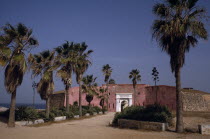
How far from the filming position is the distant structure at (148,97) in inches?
1447

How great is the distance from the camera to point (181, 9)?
39.8ft

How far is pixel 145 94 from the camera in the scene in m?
43.6

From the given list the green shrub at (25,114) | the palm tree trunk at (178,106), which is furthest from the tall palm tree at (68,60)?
the palm tree trunk at (178,106)

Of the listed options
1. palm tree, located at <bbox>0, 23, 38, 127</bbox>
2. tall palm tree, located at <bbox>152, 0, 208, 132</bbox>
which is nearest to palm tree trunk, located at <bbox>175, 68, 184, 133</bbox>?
tall palm tree, located at <bbox>152, 0, 208, 132</bbox>

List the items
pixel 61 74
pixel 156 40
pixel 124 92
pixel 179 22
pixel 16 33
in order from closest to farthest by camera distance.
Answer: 1. pixel 179 22
2. pixel 156 40
3. pixel 16 33
4. pixel 61 74
5. pixel 124 92

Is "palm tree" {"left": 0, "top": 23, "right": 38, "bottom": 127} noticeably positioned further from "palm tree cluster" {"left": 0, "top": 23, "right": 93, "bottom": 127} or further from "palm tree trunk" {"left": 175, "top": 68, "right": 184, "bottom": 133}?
"palm tree trunk" {"left": 175, "top": 68, "right": 184, "bottom": 133}

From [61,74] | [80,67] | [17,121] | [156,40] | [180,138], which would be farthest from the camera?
[80,67]

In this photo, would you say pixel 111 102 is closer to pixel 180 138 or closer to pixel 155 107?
pixel 155 107

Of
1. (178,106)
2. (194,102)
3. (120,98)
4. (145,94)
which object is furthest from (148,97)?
(178,106)

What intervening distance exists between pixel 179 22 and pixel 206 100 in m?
30.4

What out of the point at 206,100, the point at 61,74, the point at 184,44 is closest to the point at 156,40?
the point at 184,44

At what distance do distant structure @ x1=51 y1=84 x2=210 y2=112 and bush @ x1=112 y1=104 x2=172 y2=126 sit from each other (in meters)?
21.9

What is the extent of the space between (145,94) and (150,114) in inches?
1180

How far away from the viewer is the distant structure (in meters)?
36.8
